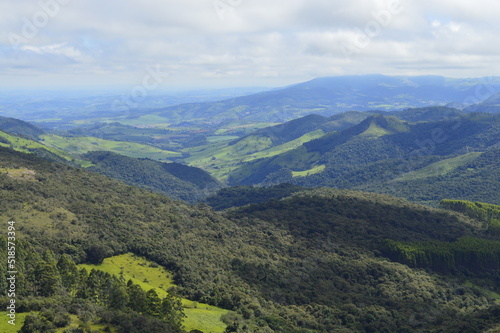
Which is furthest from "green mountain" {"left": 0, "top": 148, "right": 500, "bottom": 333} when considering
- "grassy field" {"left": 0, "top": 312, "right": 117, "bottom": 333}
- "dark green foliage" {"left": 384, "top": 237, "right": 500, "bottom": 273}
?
"dark green foliage" {"left": 384, "top": 237, "right": 500, "bottom": 273}

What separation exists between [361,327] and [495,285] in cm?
6691

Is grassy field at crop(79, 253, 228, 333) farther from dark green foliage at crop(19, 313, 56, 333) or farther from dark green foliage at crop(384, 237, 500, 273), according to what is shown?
dark green foliage at crop(384, 237, 500, 273)

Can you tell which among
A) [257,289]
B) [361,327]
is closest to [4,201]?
[257,289]

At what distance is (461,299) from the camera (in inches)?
4641

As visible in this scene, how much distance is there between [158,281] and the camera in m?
97.6

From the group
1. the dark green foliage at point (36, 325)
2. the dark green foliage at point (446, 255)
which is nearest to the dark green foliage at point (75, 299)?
the dark green foliage at point (36, 325)

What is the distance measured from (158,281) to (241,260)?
2796 cm

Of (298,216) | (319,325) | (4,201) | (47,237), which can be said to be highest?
(4,201)

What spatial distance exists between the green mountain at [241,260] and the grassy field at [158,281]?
8.04 feet

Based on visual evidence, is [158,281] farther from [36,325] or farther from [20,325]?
[36,325]

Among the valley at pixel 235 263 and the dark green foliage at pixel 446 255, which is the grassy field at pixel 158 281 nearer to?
the valley at pixel 235 263

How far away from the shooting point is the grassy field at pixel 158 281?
77375 millimetres

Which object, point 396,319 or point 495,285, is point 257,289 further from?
point 495,285

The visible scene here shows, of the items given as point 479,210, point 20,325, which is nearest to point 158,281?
point 20,325
